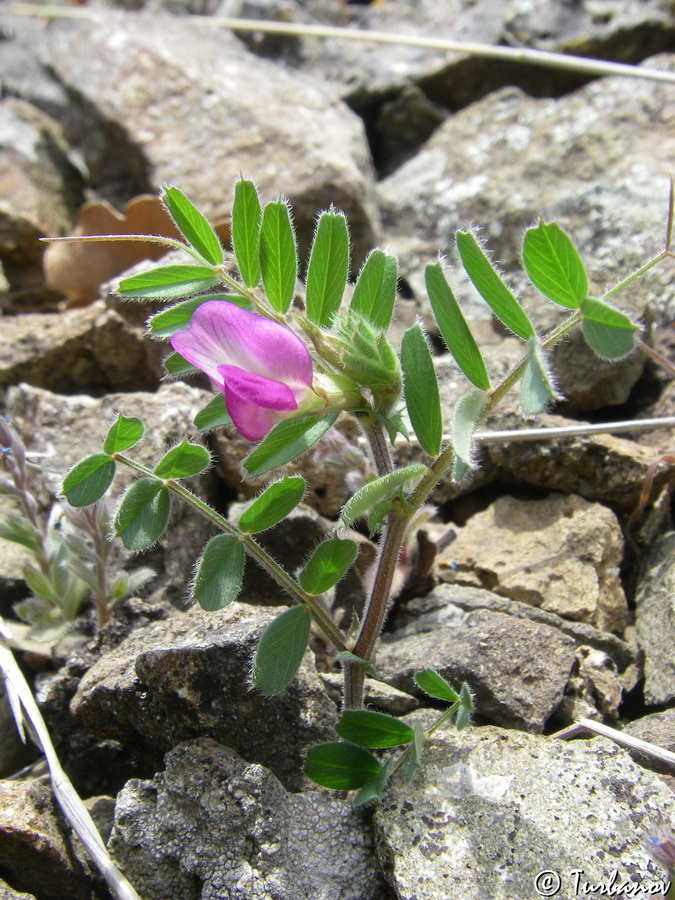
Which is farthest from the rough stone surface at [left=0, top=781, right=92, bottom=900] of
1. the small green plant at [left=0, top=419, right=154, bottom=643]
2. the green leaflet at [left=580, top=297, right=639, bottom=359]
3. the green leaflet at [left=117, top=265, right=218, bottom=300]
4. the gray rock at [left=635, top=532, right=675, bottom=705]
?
the green leaflet at [left=580, top=297, right=639, bottom=359]

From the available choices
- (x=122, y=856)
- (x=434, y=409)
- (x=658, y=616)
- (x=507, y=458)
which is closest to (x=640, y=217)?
(x=507, y=458)

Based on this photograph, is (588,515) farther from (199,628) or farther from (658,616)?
(199,628)

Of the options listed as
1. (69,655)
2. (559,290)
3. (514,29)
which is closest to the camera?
(559,290)

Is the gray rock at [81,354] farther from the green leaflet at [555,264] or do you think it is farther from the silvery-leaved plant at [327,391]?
the green leaflet at [555,264]

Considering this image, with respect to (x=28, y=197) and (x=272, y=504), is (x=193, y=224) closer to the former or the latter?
(x=272, y=504)

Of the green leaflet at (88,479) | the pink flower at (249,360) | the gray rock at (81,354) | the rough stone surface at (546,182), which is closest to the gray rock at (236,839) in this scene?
the green leaflet at (88,479)

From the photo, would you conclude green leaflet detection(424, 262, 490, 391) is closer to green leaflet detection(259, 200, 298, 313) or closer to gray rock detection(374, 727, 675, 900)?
green leaflet detection(259, 200, 298, 313)
